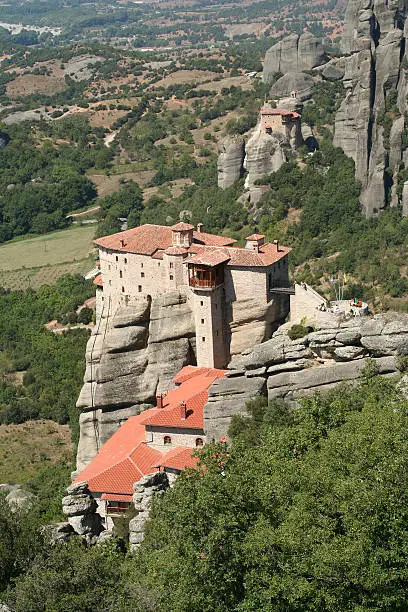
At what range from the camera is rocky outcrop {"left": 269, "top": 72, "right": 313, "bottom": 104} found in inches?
4208

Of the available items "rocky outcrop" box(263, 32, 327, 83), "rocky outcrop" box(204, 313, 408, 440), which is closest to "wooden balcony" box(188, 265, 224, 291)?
"rocky outcrop" box(204, 313, 408, 440)

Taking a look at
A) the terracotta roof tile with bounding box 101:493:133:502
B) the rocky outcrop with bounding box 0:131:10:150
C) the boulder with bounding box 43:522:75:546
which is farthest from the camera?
the rocky outcrop with bounding box 0:131:10:150

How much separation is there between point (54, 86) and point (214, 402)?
16555 cm

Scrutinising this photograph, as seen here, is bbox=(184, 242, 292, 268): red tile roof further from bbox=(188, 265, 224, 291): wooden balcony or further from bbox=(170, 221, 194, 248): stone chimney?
bbox=(170, 221, 194, 248): stone chimney

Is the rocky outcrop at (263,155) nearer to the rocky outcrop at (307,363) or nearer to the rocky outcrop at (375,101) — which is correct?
the rocky outcrop at (375,101)

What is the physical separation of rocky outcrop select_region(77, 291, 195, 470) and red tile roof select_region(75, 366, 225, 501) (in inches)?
81.1

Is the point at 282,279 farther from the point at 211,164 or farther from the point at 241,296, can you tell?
the point at 211,164

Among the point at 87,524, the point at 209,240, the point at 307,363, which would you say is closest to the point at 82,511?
the point at 87,524

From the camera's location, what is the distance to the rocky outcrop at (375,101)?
83188mm

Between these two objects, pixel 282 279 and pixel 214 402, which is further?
pixel 282 279

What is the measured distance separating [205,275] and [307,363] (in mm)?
8916

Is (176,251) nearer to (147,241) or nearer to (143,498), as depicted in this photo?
A: (147,241)

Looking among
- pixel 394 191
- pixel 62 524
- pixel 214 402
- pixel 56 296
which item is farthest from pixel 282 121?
pixel 62 524

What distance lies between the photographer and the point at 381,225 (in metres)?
80.3
